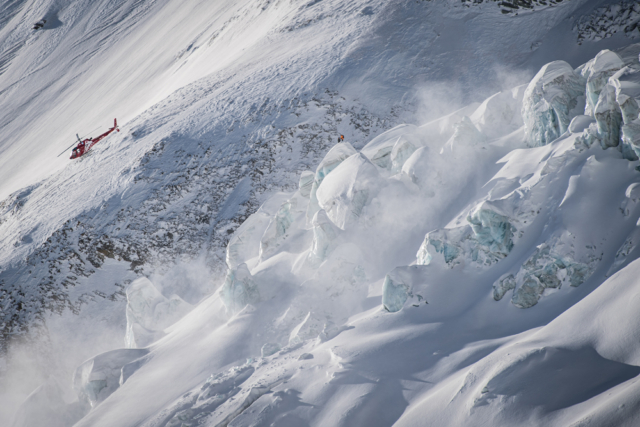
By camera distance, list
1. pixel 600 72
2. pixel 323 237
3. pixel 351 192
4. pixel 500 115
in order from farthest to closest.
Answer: pixel 500 115 < pixel 351 192 < pixel 323 237 < pixel 600 72

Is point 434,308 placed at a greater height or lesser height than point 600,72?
lesser

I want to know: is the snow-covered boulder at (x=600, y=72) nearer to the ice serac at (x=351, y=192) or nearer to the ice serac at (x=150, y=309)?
the ice serac at (x=351, y=192)

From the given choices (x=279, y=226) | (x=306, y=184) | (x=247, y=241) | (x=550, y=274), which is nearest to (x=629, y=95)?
(x=550, y=274)

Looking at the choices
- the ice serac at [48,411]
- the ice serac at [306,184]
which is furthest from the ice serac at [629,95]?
the ice serac at [48,411]

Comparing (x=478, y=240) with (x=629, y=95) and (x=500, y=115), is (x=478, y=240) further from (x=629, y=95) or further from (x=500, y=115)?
(x=500, y=115)

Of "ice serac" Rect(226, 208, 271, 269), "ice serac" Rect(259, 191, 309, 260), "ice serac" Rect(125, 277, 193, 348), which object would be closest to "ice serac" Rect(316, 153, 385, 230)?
"ice serac" Rect(259, 191, 309, 260)

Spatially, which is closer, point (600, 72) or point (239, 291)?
point (600, 72)

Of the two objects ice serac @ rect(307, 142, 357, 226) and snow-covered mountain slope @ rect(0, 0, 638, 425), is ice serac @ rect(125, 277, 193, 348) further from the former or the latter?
ice serac @ rect(307, 142, 357, 226)
